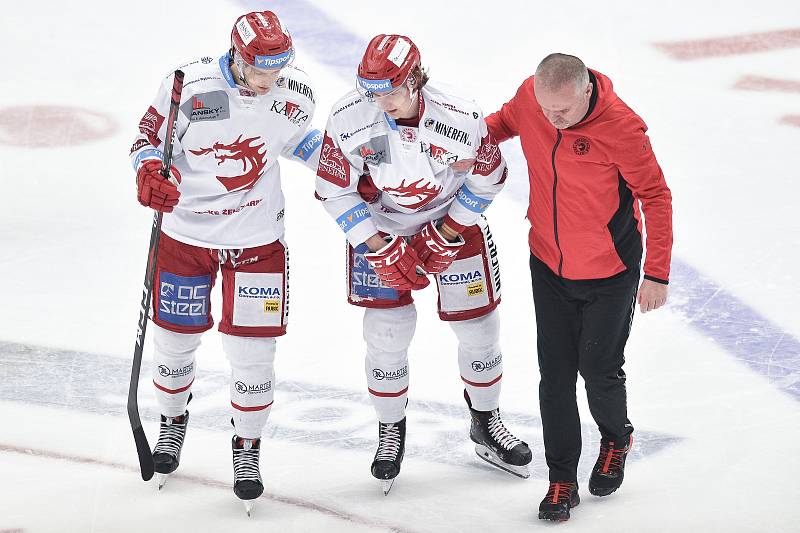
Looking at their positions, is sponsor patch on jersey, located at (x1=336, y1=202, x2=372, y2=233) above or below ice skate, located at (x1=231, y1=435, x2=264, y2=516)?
above

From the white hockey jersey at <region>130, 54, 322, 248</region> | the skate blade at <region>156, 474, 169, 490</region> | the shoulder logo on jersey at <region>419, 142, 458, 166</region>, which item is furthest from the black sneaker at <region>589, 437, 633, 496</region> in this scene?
the skate blade at <region>156, 474, 169, 490</region>

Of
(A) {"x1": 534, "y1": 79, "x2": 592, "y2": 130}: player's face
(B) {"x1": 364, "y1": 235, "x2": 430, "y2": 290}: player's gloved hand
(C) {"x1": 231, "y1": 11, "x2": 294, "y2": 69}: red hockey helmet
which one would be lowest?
(B) {"x1": 364, "y1": 235, "x2": 430, "y2": 290}: player's gloved hand

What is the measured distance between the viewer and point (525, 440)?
13.5 ft

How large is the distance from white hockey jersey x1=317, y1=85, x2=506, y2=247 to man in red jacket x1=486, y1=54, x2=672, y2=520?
137 mm

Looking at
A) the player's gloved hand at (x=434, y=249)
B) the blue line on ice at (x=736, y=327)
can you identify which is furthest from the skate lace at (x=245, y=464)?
the blue line on ice at (x=736, y=327)

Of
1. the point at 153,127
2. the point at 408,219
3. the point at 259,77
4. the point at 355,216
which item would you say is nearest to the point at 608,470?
the point at 408,219

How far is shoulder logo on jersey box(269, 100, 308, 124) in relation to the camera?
3629 mm

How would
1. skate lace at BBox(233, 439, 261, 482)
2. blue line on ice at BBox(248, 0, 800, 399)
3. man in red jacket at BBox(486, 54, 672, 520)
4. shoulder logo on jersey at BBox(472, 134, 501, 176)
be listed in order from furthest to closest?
blue line on ice at BBox(248, 0, 800, 399)
skate lace at BBox(233, 439, 261, 482)
shoulder logo on jersey at BBox(472, 134, 501, 176)
man in red jacket at BBox(486, 54, 672, 520)

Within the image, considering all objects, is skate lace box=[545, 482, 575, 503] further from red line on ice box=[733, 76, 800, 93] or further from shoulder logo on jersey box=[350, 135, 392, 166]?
red line on ice box=[733, 76, 800, 93]

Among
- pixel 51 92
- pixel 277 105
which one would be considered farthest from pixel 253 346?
pixel 51 92

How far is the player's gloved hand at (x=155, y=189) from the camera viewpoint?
A: 11.3 ft

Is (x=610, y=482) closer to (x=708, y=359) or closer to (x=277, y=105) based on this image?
(x=708, y=359)

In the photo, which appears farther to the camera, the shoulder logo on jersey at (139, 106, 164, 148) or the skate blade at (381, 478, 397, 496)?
the skate blade at (381, 478, 397, 496)

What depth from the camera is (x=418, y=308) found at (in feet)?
16.4
